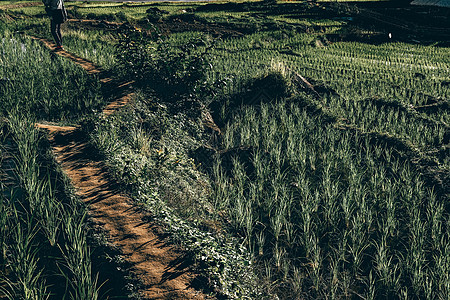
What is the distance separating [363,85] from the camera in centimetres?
927

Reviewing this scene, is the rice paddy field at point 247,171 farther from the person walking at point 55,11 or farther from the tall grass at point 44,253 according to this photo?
the person walking at point 55,11

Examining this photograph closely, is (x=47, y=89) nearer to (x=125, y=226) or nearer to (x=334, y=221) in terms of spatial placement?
(x=125, y=226)

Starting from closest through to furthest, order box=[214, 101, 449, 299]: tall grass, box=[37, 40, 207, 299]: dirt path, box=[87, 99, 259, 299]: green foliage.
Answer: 1. box=[37, 40, 207, 299]: dirt path
2. box=[87, 99, 259, 299]: green foliage
3. box=[214, 101, 449, 299]: tall grass

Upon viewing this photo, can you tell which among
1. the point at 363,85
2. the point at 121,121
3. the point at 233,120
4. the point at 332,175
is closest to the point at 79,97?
the point at 121,121

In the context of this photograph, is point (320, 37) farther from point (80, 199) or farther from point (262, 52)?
point (80, 199)

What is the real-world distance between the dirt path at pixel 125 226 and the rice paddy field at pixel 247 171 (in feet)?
0.42

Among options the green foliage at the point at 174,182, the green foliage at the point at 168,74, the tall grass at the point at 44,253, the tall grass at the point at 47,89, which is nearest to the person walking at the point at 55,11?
the tall grass at the point at 47,89

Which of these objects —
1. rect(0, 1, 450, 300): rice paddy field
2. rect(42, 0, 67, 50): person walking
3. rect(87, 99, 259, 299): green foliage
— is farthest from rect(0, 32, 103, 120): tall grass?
rect(42, 0, 67, 50): person walking

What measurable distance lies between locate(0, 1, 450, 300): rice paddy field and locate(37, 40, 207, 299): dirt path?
0.42 feet

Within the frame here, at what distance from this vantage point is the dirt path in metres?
2.93

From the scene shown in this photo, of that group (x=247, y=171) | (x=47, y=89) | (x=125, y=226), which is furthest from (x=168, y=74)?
(x=125, y=226)

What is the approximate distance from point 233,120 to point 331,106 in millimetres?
1916

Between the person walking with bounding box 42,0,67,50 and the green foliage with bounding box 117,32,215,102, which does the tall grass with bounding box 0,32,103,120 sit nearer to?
the green foliage with bounding box 117,32,215,102

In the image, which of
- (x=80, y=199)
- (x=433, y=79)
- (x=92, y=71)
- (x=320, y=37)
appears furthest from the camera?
(x=320, y=37)
